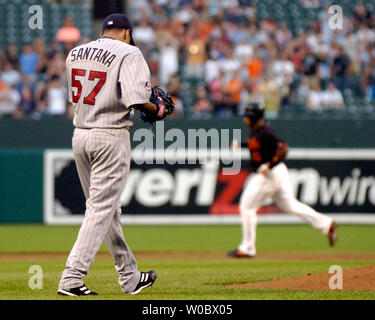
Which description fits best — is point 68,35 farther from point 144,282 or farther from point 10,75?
point 144,282

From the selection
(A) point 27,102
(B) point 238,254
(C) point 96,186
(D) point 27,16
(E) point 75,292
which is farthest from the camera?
(D) point 27,16

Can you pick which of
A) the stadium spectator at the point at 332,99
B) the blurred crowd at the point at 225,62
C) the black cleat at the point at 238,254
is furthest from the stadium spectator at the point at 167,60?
the black cleat at the point at 238,254

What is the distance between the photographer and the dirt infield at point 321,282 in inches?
315

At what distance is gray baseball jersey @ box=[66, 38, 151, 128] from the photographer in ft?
22.5

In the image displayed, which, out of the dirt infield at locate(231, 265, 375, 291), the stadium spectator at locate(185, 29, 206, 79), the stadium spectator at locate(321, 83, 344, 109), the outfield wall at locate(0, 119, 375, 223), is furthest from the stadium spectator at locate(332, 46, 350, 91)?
the dirt infield at locate(231, 265, 375, 291)

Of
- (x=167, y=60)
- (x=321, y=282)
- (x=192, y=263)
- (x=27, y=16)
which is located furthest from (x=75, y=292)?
(x=27, y=16)

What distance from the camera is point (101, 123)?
22.7 ft

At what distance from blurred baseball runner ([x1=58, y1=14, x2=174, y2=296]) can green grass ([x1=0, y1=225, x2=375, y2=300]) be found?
417mm

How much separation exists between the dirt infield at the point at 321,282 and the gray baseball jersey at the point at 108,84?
7.28ft

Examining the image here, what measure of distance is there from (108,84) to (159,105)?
1.51 feet

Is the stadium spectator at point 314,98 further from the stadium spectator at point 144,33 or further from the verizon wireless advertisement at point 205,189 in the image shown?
the stadium spectator at point 144,33

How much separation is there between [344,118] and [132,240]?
534 centimetres

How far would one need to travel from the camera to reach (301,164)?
16734 mm
